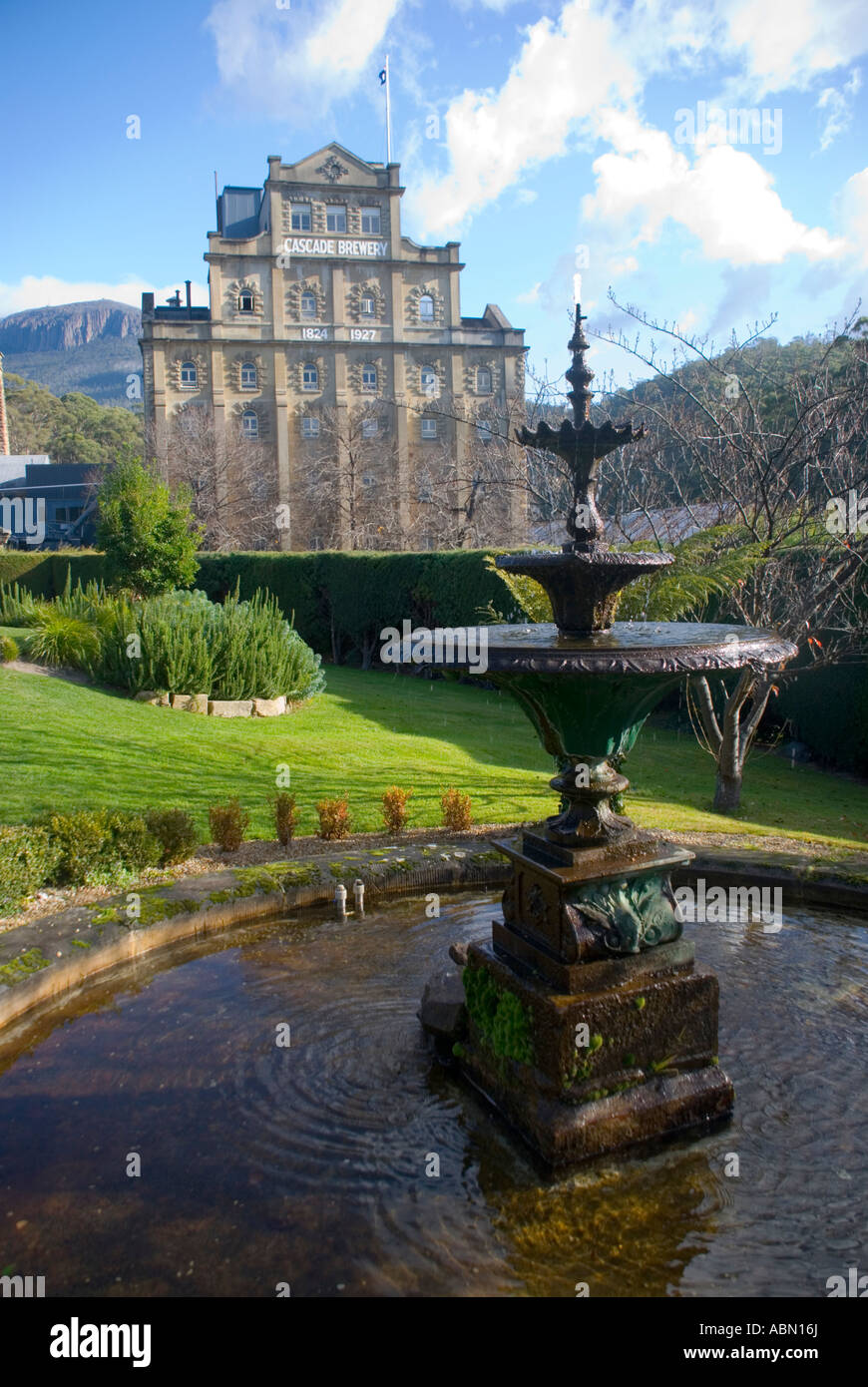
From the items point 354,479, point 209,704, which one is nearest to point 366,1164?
point 209,704

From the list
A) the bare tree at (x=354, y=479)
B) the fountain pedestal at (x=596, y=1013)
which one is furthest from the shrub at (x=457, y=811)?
the bare tree at (x=354, y=479)

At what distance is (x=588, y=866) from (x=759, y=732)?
40.3 ft

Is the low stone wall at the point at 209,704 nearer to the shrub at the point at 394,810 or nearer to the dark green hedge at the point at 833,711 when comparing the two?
the shrub at the point at 394,810

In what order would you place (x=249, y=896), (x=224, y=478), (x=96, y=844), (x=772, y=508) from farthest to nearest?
1. (x=224, y=478)
2. (x=772, y=508)
3. (x=96, y=844)
4. (x=249, y=896)

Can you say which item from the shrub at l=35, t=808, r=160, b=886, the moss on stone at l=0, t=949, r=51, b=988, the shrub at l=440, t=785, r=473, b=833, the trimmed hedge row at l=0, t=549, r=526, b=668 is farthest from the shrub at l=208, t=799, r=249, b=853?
the trimmed hedge row at l=0, t=549, r=526, b=668

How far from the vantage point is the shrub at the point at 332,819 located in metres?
7.82

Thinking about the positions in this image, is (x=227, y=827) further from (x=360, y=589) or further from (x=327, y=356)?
(x=327, y=356)

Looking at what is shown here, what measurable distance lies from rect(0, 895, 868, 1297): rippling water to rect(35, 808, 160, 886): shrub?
1.48m

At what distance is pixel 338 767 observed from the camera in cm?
1079

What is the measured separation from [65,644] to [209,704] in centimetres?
336

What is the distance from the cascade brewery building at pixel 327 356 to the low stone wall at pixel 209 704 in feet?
96.9

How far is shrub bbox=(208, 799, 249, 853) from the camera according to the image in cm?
740

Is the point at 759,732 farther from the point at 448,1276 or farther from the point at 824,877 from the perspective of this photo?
the point at 448,1276
